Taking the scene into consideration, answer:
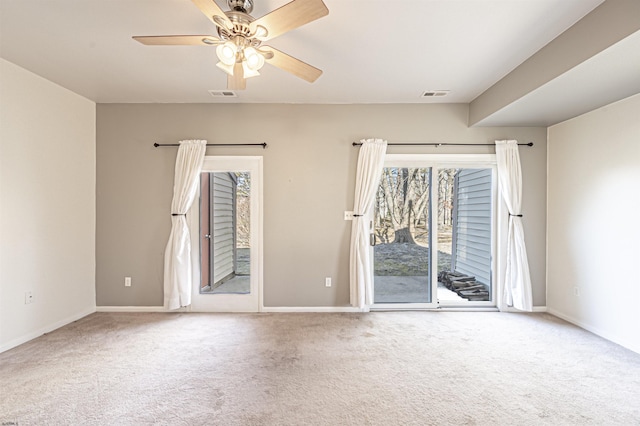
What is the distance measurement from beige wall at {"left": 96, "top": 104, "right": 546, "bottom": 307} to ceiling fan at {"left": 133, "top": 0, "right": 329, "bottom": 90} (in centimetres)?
178

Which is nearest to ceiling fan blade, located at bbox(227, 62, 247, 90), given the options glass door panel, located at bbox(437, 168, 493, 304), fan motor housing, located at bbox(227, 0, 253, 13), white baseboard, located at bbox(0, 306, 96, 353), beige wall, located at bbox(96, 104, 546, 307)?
fan motor housing, located at bbox(227, 0, 253, 13)

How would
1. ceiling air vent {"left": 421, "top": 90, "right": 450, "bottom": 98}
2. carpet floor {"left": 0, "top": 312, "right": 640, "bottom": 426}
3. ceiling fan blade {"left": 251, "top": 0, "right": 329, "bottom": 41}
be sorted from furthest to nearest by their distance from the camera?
ceiling air vent {"left": 421, "top": 90, "right": 450, "bottom": 98} → carpet floor {"left": 0, "top": 312, "right": 640, "bottom": 426} → ceiling fan blade {"left": 251, "top": 0, "right": 329, "bottom": 41}

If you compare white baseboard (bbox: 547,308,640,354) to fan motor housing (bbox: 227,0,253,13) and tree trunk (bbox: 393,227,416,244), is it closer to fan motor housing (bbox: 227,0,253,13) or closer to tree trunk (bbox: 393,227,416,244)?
tree trunk (bbox: 393,227,416,244)

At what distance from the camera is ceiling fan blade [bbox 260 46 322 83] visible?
6.58 feet

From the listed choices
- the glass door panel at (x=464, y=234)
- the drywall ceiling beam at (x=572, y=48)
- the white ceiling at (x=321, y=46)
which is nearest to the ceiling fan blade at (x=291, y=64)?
the white ceiling at (x=321, y=46)

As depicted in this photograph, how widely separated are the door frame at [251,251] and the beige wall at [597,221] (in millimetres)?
3709

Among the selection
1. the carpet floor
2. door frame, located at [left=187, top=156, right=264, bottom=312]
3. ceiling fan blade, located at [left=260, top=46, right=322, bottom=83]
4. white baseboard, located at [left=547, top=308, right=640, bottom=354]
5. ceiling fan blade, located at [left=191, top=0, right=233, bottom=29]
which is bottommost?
the carpet floor

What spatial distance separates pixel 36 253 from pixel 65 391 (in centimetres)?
167

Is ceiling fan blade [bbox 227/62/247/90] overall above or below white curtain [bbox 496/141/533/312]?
above

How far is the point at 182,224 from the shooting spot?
3748 mm

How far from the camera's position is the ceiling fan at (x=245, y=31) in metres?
1.58

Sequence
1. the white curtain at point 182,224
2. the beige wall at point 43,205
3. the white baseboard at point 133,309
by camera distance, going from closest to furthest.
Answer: the beige wall at point 43,205 → the white curtain at point 182,224 → the white baseboard at point 133,309

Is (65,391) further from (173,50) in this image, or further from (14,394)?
(173,50)

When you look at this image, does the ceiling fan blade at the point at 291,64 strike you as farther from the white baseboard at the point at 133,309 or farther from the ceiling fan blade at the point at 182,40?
the white baseboard at the point at 133,309
